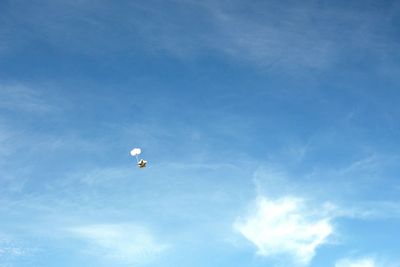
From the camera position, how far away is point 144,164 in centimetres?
6431
